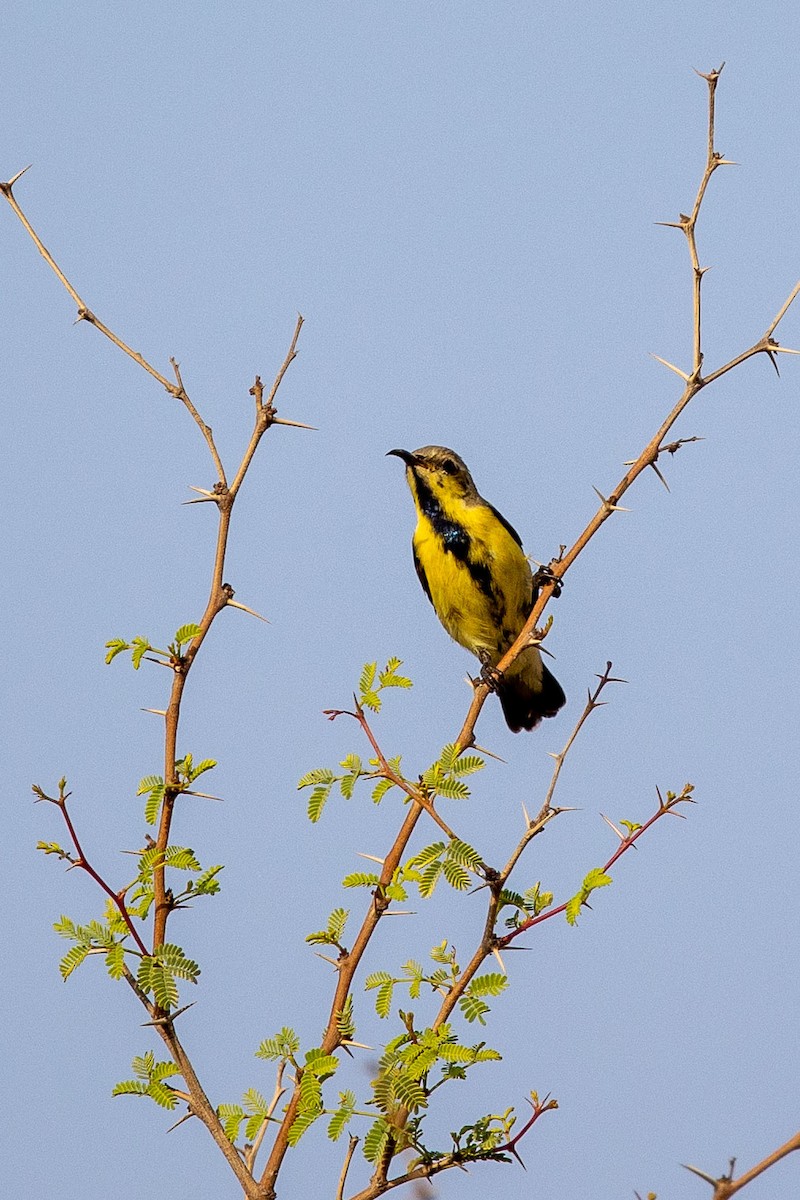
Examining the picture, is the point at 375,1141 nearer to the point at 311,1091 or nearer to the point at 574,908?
the point at 311,1091

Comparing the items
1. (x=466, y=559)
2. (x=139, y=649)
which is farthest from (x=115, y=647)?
(x=466, y=559)

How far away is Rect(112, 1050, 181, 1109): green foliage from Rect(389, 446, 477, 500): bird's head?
4678 mm

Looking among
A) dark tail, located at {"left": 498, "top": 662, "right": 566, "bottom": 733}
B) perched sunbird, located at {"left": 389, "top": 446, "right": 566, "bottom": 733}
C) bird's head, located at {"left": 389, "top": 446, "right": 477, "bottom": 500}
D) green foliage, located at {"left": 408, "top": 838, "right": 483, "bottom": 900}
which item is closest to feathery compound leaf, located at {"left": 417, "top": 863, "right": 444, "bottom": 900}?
green foliage, located at {"left": 408, "top": 838, "right": 483, "bottom": 900}

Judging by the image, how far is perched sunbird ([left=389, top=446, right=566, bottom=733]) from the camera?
7.79 metres

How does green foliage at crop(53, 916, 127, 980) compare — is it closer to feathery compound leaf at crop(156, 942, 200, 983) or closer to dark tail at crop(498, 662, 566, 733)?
feathery compound leaf at crop(156, 942, 200, 983)

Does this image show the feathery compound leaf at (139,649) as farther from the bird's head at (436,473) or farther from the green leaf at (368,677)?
the bird's head at (436,473)

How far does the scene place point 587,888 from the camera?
3629mm

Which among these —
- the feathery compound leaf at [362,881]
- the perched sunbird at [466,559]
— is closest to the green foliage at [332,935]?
the feathery compound leaf at [362,881]

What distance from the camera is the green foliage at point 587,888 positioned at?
3.61 m

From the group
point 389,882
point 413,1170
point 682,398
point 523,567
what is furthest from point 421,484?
point 413,1170

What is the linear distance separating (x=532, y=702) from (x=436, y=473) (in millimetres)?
1637

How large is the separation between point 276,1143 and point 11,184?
275 cm

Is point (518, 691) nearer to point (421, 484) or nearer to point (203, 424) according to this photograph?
point (421, 484)

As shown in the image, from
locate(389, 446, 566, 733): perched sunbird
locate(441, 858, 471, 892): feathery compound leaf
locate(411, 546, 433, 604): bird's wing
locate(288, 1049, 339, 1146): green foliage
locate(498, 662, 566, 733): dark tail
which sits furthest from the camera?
locate(498, 662, 566, 733): dark tail
